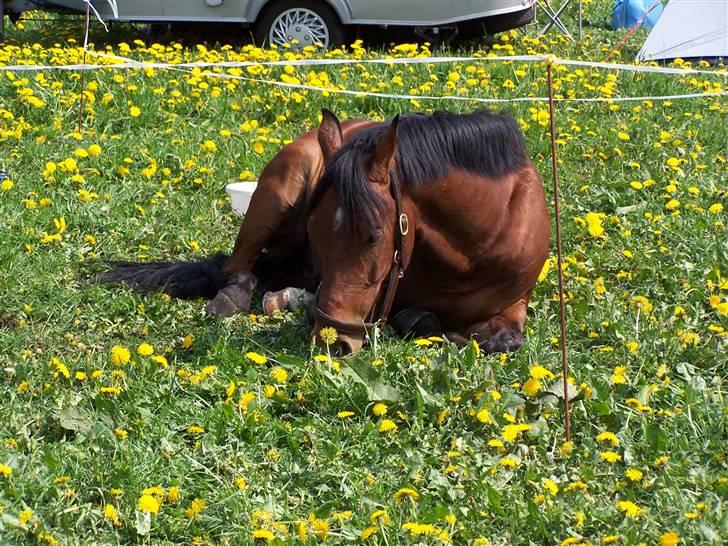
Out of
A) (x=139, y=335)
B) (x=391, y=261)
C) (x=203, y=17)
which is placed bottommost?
(x=139, y=335)

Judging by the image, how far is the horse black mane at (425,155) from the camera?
4.41 m

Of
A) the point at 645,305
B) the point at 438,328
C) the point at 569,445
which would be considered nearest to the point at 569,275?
the point at 645,305

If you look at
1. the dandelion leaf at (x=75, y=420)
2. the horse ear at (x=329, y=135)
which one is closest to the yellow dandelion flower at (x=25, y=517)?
the dandelion leaf at (x=75, y=420)

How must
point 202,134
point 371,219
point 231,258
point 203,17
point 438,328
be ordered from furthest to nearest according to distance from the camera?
point 203,17 → point 202,134 → point 231,258 → point 438,328 → point 371,219

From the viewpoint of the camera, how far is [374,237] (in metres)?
4.43

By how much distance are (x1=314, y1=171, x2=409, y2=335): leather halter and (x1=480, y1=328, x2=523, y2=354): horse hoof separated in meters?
0.54

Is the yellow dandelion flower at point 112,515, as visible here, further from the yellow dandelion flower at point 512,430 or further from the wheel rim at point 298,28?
the wheel rim at point 298,28

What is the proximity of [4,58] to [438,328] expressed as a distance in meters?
5.57


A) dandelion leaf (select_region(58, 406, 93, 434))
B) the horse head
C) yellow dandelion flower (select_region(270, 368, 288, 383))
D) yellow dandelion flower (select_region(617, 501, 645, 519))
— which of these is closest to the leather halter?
the horse head

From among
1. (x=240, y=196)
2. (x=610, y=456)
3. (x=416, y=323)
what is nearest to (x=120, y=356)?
(x=416, y=323)

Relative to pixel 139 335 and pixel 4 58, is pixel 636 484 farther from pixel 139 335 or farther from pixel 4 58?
pixel 4 58

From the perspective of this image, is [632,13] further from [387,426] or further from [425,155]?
[387,426]

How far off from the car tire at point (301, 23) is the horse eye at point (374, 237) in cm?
636

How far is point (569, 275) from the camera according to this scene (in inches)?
229
